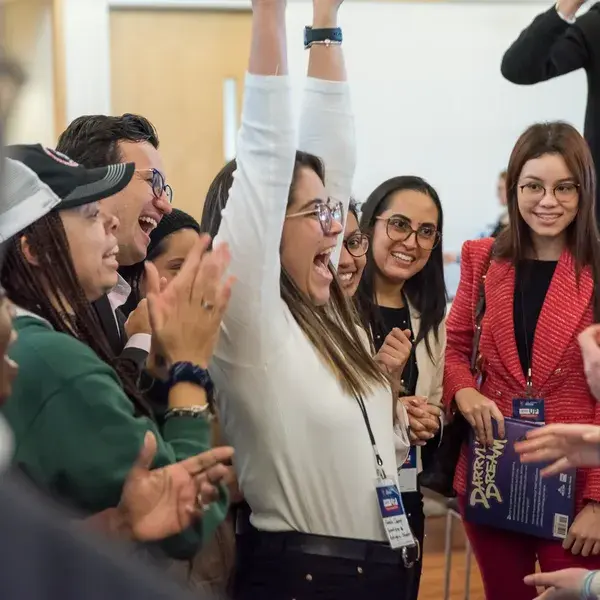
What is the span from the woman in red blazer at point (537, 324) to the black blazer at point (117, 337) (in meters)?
0.91

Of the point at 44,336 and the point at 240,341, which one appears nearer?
the point at 44,336

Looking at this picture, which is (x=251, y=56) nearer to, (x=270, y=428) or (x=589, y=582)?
(x=270, y=428)

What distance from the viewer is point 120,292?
1564 mm

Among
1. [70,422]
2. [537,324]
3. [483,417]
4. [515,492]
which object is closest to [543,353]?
[537,324]

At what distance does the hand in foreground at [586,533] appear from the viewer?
1.75 metres

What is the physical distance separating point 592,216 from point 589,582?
34.8 inches

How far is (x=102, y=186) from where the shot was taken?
3.62 feet

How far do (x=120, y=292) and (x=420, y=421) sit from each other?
64 centimetres

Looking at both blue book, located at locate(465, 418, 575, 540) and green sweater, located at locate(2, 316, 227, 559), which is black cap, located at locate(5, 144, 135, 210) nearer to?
green sweater, located at locate(2, 316, 227, 559)

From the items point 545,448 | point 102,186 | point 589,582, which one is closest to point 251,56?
point 102,186

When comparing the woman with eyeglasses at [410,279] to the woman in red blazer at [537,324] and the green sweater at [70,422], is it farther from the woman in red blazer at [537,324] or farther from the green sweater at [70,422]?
the green sweater at [70,422]

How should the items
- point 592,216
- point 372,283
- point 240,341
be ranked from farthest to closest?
1. point 372,283
2. point 592,216
3. point 240,341

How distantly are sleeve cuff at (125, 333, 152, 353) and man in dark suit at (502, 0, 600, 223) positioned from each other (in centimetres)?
147

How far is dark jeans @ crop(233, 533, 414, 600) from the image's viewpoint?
120 centimetres
